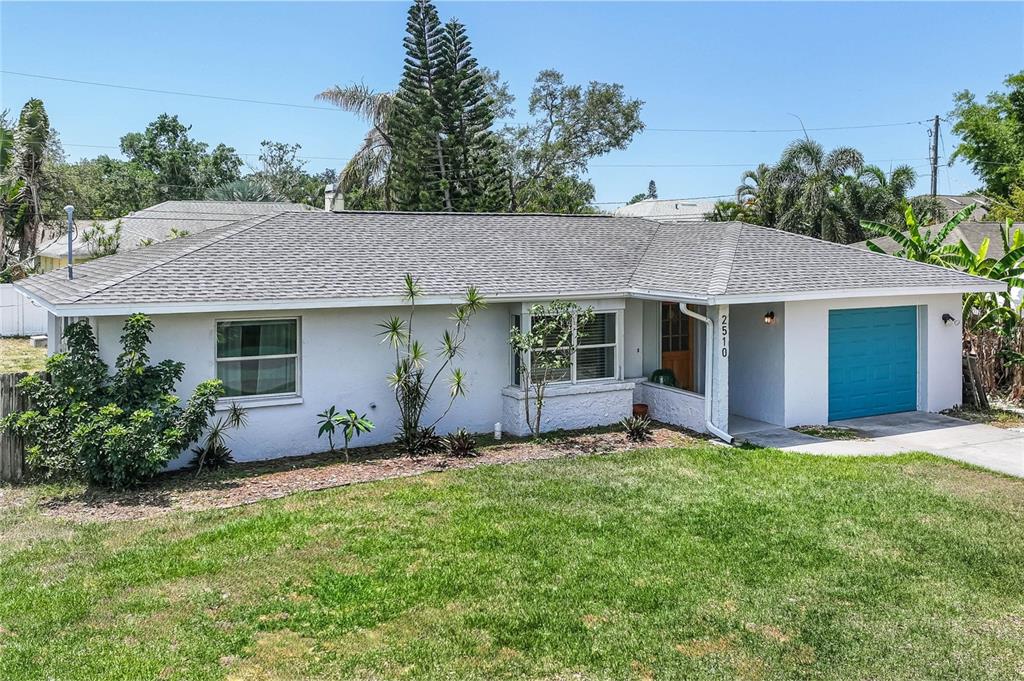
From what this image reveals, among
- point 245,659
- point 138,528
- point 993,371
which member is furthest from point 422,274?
point 993,371

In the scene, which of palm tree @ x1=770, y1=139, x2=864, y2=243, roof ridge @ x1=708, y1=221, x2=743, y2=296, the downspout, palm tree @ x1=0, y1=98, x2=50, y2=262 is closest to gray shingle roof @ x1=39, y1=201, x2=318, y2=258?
palm tree @ x1=0, y1=98, x2=50, y2=262

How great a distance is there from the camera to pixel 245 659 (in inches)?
210

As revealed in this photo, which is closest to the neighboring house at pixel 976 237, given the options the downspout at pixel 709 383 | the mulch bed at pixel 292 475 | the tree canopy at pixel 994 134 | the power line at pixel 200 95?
the downspout at pixel 709 383

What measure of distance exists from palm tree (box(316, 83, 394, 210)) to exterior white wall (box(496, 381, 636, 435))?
24.0 meters

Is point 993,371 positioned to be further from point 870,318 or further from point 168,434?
point 168,434

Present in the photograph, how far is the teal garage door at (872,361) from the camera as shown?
14008mm

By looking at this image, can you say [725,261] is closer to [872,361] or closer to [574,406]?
[872,361]

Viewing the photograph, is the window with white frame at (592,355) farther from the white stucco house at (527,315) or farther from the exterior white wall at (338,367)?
the exterior white wall at (338,367)

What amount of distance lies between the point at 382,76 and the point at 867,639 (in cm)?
3379

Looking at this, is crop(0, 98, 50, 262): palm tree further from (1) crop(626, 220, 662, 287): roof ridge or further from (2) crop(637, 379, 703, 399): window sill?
(2) crop(637, 379, 703, 399): window sill

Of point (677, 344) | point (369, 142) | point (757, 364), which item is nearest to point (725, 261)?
point (757, 364)

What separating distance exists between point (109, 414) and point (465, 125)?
24.2 m

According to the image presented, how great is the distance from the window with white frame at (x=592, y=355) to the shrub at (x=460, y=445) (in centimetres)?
200

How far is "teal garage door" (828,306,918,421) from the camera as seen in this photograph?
14008 mm
